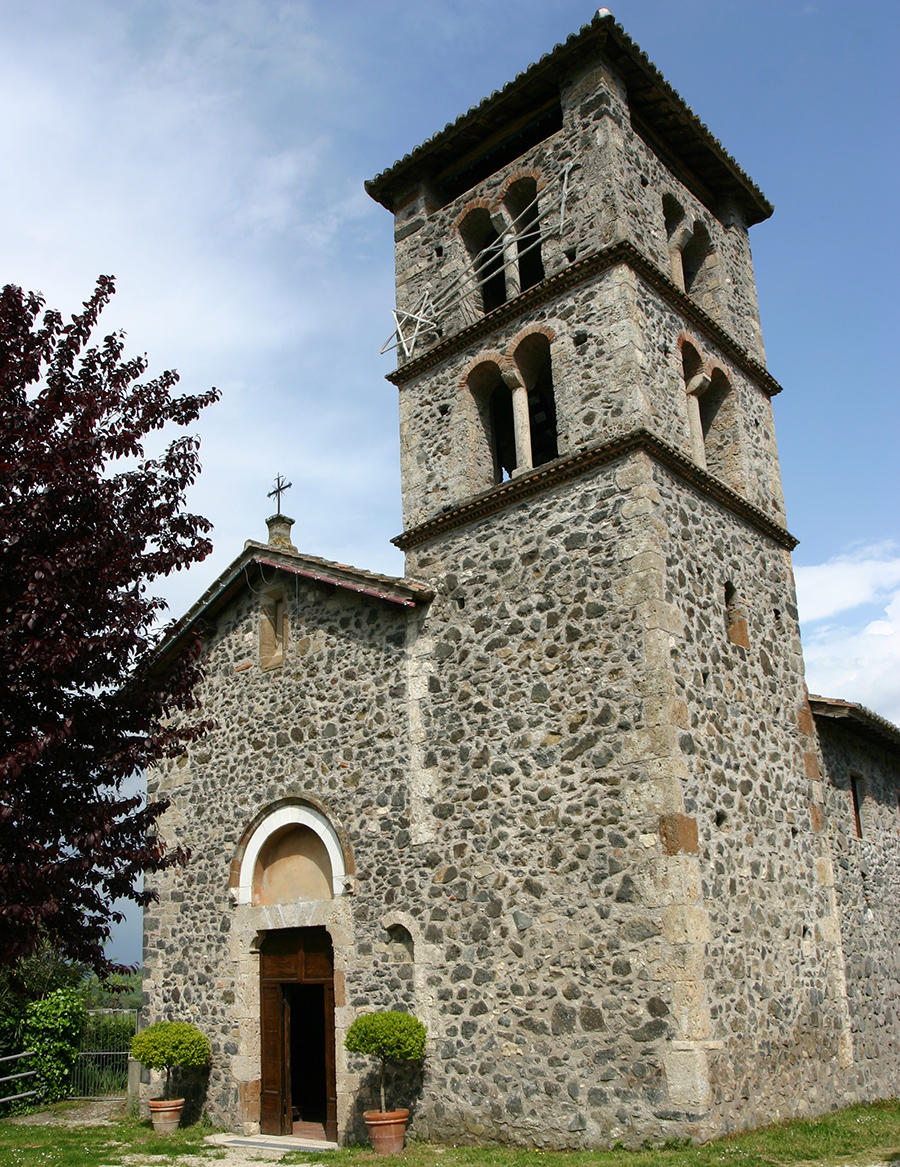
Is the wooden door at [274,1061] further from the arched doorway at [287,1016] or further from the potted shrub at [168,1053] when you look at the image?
the potted shrub at [168,1053]

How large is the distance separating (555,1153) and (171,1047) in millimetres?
5728

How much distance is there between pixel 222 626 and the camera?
614 inches

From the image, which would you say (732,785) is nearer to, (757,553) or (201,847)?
(757,553)

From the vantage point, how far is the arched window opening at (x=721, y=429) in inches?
552

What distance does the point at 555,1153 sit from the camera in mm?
9695

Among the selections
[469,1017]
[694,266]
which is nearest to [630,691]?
[469,1017]

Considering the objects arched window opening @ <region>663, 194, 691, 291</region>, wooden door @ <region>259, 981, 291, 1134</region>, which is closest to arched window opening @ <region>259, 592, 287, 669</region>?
wooden door @ <region>259, 981, 291, 1134</region>

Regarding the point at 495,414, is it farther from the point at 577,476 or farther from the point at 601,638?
the point at 601,638

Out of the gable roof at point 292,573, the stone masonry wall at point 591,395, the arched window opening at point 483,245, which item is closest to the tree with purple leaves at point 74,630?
the gable roof at point 292,573

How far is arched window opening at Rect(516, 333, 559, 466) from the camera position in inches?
515

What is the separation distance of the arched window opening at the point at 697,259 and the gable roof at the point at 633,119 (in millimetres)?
961

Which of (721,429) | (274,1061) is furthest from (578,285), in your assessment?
(274,1061)

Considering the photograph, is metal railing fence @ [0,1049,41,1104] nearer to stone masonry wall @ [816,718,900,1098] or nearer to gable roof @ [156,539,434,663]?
gable roof @ [156,539,434,663]

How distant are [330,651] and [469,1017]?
504 centimetres
